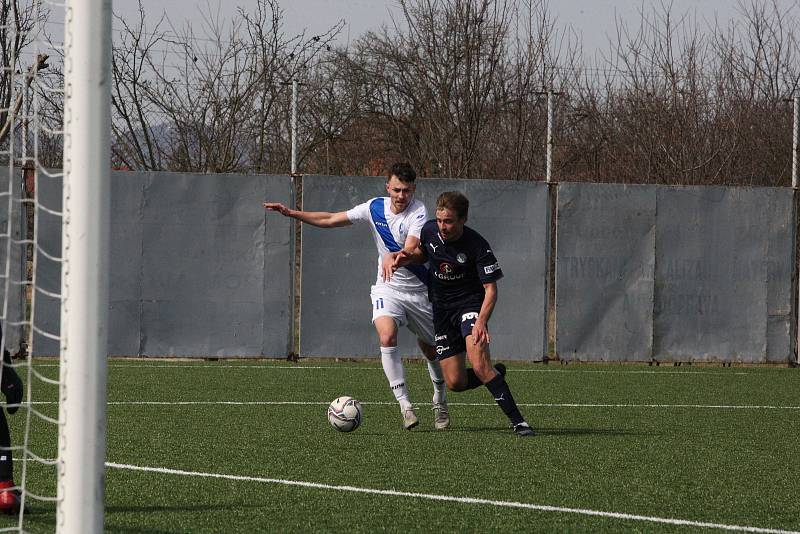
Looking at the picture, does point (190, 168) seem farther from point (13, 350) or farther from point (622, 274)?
point (622, 274)

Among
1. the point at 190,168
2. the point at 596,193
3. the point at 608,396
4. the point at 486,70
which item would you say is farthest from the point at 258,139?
the point at 608,396

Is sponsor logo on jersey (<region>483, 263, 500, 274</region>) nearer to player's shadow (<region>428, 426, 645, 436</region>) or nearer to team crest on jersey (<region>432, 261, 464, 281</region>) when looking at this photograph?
team crest on jersey (<region>432, 261, 464, 281</region>)

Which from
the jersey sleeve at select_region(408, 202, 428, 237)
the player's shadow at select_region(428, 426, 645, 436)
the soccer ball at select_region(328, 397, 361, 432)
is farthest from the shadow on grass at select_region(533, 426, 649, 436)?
the jersey sleeve at select_region(408, 202, 428, 237)

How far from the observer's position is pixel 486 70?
1950 cm

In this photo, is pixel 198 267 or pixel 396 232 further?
pixel 198 267

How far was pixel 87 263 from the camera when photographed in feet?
11.9

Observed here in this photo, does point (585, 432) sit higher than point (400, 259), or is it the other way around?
point (400, 259)

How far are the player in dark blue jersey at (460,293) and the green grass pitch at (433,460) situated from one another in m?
0.34

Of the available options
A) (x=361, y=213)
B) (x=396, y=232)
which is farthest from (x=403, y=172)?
(x=361, y=213)

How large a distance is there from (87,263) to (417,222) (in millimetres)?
4918

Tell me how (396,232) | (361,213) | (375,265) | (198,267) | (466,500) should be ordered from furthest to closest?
1. (375,265)
2. (198,267)
3. (361,213)
4. (396,232)
5. (466,500)

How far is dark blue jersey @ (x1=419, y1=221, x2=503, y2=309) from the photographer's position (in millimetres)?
7874

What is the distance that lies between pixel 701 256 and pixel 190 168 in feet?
23.6

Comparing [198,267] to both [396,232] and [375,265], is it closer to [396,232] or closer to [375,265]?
[375,265]
